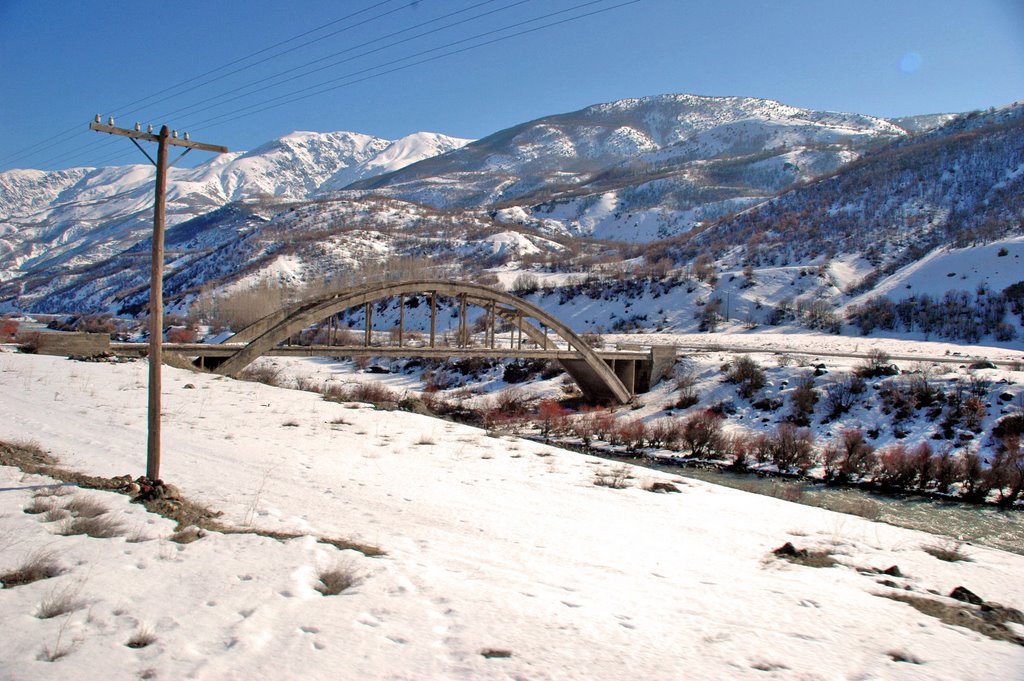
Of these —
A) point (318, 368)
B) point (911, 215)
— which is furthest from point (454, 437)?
point (911, 215)

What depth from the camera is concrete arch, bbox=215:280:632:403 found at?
25.8 metres

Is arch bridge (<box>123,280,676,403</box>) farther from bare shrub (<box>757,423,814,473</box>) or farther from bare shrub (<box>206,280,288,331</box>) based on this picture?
bare shrub (<box>206,280,288,331</box>)

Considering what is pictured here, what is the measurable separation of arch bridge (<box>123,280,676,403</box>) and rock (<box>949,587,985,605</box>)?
845 inches

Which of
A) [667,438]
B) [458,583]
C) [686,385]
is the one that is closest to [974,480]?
[667,438]

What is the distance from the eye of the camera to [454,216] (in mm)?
180500

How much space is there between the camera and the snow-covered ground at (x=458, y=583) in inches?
175

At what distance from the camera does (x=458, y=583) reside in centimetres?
594

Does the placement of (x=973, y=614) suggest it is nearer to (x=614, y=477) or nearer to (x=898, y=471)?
(x=614, y=477)

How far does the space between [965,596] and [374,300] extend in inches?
1023

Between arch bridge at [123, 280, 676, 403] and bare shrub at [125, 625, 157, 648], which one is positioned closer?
bare shrub at [125, 625, 157, 648]

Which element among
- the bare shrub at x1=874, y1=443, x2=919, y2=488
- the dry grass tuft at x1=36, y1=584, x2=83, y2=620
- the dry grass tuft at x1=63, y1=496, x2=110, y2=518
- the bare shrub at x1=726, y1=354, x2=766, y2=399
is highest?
the bare shrub at x1=726, y1=354, x2=766, y2=399

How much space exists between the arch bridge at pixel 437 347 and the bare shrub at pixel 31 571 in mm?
19932

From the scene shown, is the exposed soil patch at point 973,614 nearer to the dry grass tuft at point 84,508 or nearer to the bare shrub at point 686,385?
the dry grass tuft at point 84,508

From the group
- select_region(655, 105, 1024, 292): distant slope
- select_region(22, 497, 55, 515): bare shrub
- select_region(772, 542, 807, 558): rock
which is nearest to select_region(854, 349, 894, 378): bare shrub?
select_region(772, 542, 807, 558): rock
